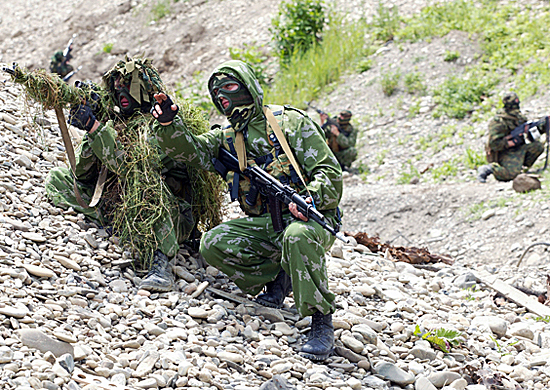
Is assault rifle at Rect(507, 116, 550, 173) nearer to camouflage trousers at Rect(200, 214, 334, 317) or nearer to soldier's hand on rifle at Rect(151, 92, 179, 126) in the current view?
camouflage trousers at Rect(200, 214, 334, 317)

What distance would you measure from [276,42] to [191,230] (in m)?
11.1

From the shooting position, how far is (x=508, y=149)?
9.20 metres

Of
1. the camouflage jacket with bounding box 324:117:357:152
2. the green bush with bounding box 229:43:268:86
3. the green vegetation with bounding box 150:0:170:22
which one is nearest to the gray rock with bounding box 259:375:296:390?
the camouflage jacket with bounding box 324:117:357:152

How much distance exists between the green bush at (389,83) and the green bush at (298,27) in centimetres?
252

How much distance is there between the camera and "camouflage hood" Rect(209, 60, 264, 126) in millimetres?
3850

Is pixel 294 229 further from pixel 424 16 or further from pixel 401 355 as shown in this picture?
pixel 424 16

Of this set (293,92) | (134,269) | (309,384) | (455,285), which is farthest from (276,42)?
(309,384)

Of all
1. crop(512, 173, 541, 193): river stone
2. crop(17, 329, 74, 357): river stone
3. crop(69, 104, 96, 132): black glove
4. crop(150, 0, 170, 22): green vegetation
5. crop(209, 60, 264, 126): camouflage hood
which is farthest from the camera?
crop(150, 0, 170, 22): green vegetation

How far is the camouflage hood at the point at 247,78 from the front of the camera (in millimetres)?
3850

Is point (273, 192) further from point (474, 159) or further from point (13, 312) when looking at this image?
point (474, 159)

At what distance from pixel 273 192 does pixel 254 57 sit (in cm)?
1138

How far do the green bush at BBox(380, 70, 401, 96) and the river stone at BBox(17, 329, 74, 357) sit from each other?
420 inches

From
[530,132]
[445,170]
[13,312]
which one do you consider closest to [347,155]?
[445,170]

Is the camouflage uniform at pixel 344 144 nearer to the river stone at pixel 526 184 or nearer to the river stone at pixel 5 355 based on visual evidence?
the river stone at pixel 526 184
